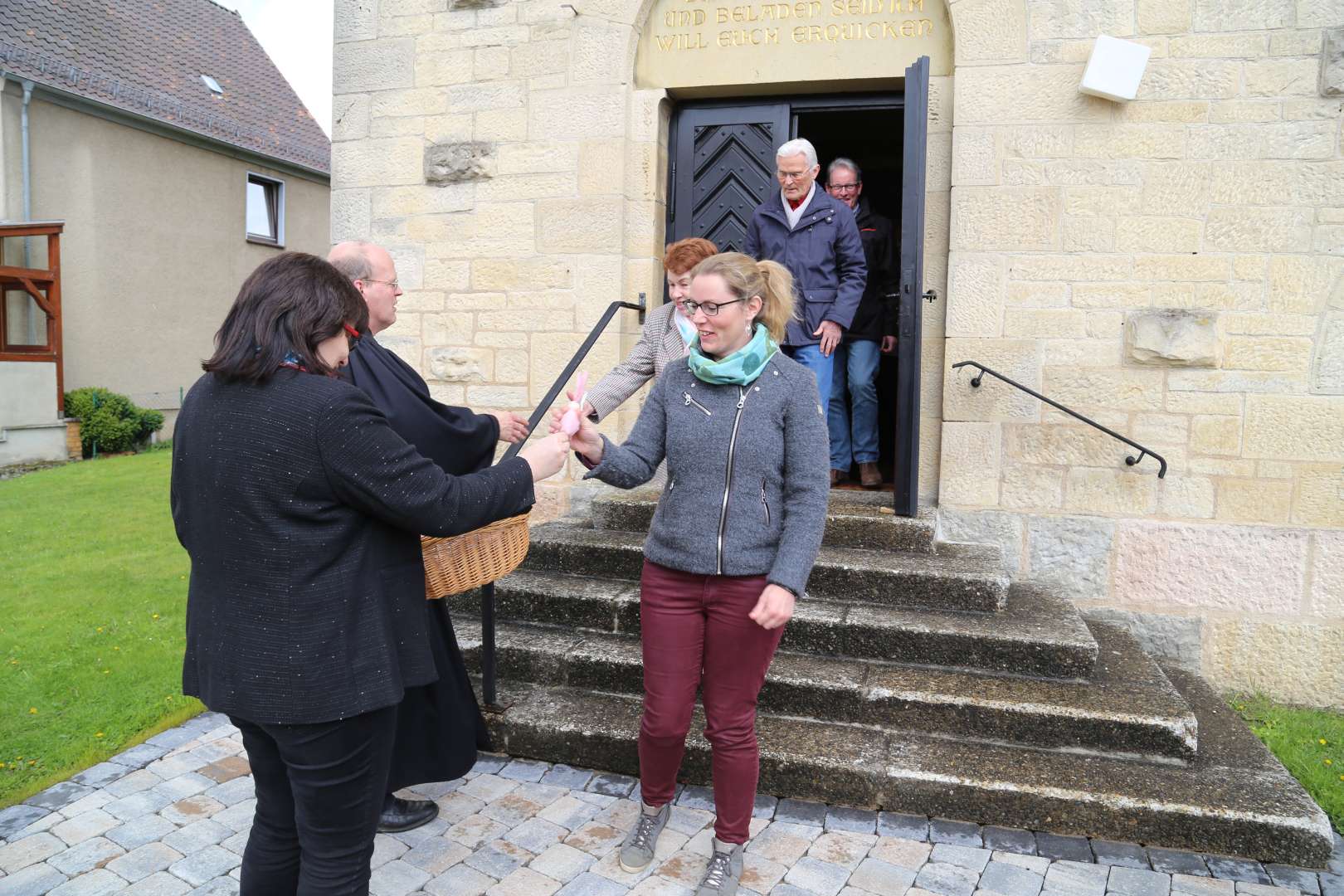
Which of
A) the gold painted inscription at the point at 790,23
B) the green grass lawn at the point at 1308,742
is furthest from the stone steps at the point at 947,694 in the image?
the gold painted inscription at the point at 790,23

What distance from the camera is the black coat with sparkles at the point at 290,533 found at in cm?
184

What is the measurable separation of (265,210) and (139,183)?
277 cm

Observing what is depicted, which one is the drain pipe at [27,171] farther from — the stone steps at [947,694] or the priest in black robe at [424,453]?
the priest in black robe at [424,453]

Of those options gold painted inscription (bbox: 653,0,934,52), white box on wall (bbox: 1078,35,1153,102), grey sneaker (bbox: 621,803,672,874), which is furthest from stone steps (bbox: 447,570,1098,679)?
gold painted inscription (bbox: 653,0,934,52)

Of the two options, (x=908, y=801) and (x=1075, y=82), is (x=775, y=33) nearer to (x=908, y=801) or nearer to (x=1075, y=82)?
(x=1075, y=82)

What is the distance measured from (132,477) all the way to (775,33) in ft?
29.2

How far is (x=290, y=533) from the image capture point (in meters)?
1.87

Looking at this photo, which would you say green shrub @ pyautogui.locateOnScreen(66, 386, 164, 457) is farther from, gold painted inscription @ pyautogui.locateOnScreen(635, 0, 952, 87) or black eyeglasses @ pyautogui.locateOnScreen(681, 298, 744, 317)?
black eyeglasses @ pyautogui.locateOnScreen(681, 298, 744, 317)

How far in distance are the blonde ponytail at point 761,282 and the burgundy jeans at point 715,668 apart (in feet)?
2.54

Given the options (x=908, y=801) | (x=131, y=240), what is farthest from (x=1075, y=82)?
(x=131, y=240)

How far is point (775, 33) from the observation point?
17.0 ft

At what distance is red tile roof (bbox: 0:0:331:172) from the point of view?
552 inches

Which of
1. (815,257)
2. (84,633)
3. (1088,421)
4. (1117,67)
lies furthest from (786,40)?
(84,633)

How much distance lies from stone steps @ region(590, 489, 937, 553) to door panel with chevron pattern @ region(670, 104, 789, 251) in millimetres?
1679
